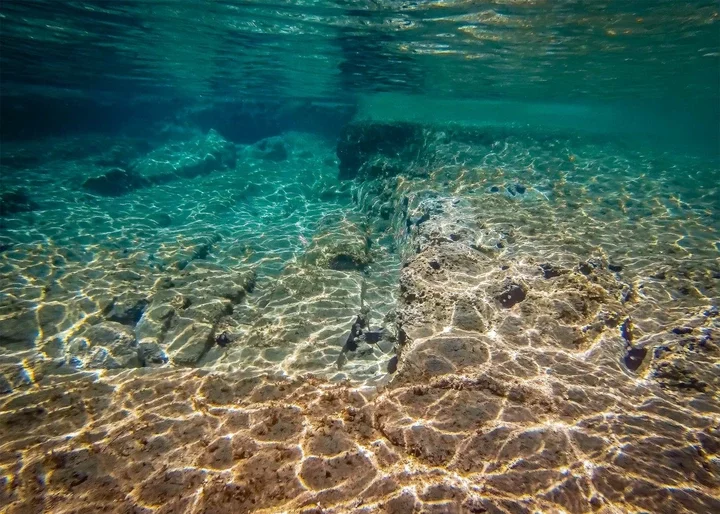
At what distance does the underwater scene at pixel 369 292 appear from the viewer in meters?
2.74

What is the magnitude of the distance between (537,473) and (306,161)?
24.4 m

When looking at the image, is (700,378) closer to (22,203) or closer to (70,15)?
(22,203)

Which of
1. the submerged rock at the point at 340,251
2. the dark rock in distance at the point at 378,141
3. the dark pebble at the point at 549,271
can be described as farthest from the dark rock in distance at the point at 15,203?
the dark pebble at the point at 549,271

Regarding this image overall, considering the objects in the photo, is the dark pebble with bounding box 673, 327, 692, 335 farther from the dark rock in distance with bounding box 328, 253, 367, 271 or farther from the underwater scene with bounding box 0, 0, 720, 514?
the dark rock in distance with bounding box 328, 253, 367, 271

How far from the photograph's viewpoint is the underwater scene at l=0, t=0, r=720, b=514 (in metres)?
2.74

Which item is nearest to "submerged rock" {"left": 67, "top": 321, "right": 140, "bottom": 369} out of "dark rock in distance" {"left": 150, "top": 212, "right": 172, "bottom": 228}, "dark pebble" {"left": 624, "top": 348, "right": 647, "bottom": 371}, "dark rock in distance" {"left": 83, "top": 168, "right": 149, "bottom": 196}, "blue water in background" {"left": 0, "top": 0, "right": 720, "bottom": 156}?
"dark pebble" {"left": 624, "top": 348, "right": 647, "bottom": 371}

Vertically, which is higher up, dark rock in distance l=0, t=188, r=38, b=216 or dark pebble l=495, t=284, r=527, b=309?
dark pebble l=495, t=284, r=527, b=309

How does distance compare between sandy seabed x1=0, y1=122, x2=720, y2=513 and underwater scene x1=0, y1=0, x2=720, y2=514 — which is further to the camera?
underwater scene x1=0, y1=0, x2=720, y2=514

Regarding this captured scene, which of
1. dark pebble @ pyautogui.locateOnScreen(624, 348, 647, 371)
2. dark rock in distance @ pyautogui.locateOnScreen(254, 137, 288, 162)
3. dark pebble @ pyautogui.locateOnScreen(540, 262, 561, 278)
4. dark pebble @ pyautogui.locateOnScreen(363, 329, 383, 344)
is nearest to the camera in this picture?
dark pebble @ pyautogui.locateOnScreen(624, 348, 647, 371)

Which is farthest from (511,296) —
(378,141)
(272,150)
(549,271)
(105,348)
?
(272,150)

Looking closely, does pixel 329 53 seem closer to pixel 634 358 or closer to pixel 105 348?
pixel 105 348

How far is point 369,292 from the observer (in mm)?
8781

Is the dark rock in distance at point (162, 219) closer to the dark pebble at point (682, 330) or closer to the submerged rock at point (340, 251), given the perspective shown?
the submerged rock at point (340, 251)

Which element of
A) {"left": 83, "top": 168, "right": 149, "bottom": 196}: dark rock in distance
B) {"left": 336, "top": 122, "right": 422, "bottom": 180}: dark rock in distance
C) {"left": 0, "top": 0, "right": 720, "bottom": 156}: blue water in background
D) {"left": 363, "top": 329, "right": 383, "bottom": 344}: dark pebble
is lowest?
{"left": 83, "top": 168, "right": 149, "bottom": 196}: dark rock in distance
